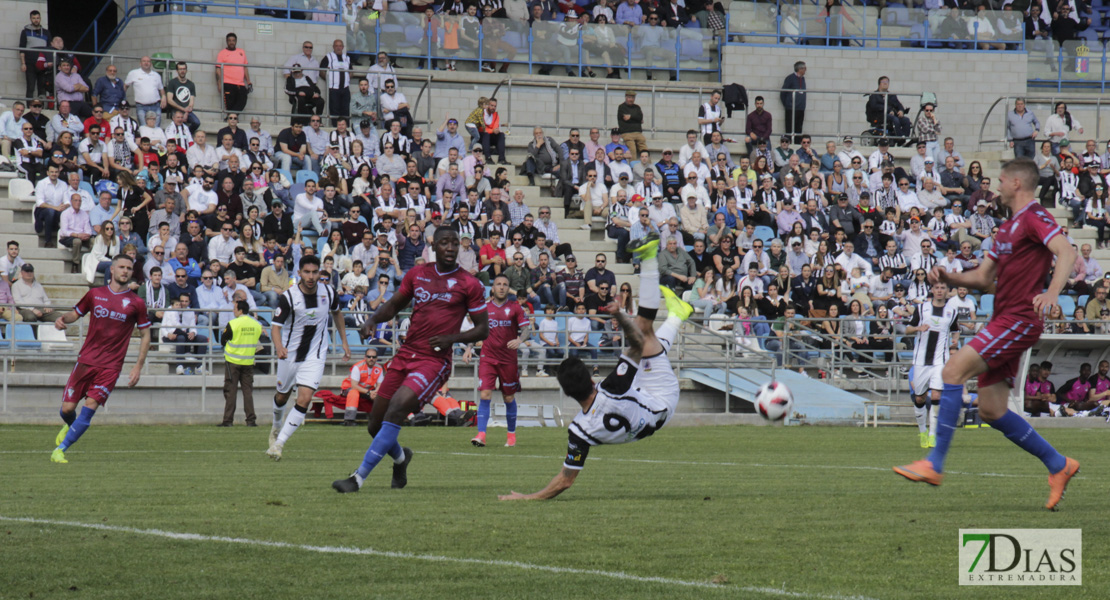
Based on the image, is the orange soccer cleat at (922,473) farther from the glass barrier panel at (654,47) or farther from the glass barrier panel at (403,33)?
the glass barrier panel at (654,47)

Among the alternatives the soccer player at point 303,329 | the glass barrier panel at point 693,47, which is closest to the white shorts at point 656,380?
the soccer player at point 303,329

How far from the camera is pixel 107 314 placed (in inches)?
576

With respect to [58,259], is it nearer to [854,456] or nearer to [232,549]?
[854,456]

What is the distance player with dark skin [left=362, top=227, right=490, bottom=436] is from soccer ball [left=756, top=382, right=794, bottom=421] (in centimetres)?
236

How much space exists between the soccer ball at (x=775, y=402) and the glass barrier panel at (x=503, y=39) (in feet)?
84.4

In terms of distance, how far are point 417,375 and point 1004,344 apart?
456 centimetres

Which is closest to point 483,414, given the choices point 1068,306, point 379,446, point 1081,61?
point 379,446

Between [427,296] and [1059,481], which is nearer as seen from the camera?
[1059,481]

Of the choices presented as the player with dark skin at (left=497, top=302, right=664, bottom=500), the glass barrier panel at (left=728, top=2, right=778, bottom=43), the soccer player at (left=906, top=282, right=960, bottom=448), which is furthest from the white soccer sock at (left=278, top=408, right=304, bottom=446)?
the glass barrier panel at (left=728, top=2, right=778, bottom=43)

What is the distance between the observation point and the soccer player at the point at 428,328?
1073 centimetres

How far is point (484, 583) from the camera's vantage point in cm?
630

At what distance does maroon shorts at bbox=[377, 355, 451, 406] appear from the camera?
10.7m

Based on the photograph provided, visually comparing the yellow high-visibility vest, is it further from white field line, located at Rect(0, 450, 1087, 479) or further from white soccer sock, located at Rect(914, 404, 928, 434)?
white soccer sock, located at Rect(914, 404, 928, 434)

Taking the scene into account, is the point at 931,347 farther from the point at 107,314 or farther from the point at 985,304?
the point at 985,304
